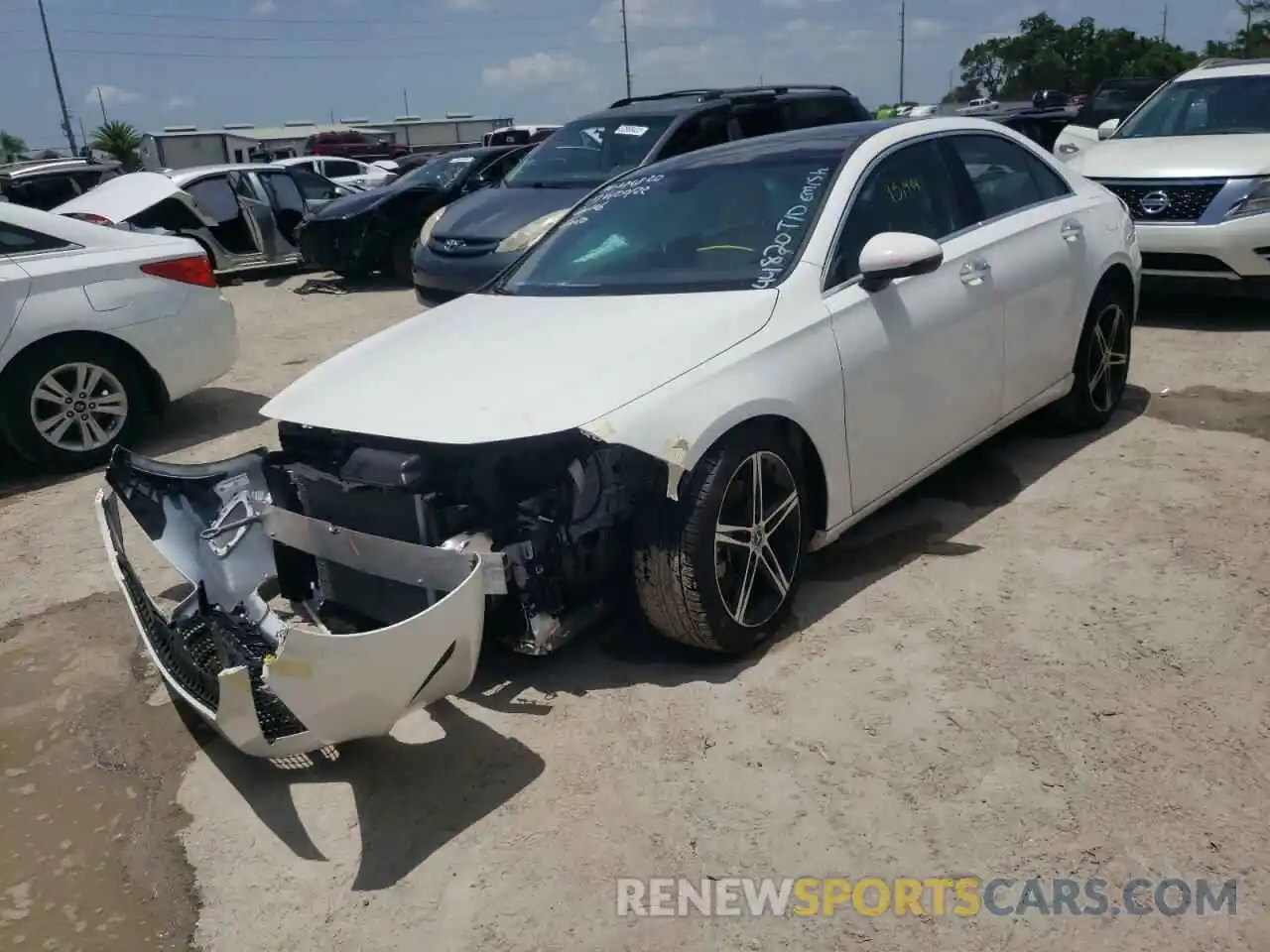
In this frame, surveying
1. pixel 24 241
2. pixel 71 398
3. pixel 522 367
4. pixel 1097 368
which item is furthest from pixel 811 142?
pixel 24 241

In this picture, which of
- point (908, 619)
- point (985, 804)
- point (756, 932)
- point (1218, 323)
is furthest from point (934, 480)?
point (1218, 323)

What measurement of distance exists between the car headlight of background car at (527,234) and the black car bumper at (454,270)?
0.20 ft

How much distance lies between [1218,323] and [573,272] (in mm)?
5694

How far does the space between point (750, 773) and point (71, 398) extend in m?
4.94

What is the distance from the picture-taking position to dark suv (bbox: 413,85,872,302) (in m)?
8.45

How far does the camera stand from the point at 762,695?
3398mm

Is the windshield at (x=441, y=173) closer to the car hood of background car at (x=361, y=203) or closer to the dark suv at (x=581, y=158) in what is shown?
the car hood of background car at (x=361, y=203)

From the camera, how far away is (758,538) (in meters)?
3.54

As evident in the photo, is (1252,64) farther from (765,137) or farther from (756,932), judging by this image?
(756,932)

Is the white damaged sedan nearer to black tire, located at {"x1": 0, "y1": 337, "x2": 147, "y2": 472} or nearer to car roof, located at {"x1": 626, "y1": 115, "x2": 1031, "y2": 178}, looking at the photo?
car roof, located at {"x1": 626, "y1": 115, "x2": 1031, "y2": 178}

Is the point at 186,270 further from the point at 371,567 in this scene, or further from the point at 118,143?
the point at 118,143

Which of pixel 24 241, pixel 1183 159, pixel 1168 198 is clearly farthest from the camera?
pixel 1183 159

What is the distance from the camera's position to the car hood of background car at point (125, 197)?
10.9 meters

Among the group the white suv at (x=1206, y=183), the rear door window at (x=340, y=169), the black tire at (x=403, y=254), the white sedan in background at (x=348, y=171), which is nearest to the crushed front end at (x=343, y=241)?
the black tire at (x=403, y=254)
